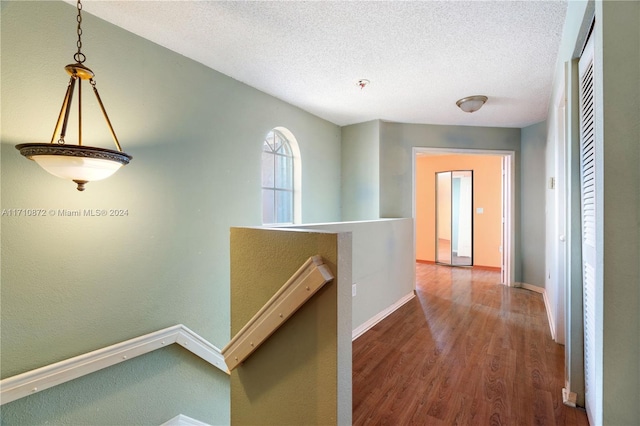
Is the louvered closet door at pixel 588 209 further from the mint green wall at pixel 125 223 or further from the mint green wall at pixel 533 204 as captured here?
the mint green wall at pixel 533 204

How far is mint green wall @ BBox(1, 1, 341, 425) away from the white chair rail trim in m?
0.06

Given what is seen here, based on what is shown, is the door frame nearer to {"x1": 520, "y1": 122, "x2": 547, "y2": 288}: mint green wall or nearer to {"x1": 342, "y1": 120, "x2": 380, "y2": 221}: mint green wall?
{"x1": 520, "y1": 122, "x2": 547, "y2": 288}: mint green wall

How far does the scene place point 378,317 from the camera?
3156 mm

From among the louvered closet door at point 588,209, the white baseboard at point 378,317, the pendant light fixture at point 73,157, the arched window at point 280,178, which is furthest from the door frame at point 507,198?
the pendant light fixture at point 73,157

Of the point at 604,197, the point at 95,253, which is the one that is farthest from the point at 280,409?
the point at 604,197

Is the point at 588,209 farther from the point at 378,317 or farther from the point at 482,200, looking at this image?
the point at 482,200

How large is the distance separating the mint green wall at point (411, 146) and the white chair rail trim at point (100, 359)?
2.74m

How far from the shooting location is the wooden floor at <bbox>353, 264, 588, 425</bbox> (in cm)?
172

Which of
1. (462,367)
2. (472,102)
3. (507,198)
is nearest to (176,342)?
(462,367)

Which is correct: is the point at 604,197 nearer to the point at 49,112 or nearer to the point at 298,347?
the point at 298,347

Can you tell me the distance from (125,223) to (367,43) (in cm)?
216

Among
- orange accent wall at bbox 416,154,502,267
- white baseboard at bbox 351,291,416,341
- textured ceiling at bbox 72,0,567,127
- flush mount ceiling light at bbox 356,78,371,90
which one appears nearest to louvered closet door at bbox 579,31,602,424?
textured ceiling at bbox 72,0,567,127

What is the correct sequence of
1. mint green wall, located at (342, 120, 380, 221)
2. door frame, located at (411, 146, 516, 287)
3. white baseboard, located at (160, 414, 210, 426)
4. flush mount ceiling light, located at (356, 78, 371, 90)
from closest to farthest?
white baseboard, located at (160, 414, 210, 426) → flush mount ceiling light, located at (356, 78, 371, 90) → mint green wall, located at (342, 120, 380, 221) → door frame, located at (411, 146, 516, 287)

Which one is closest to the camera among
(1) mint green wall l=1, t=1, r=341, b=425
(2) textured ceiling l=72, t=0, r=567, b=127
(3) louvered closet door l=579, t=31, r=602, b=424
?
(3) louvered closet door l=579, t=31, r=602, b=424
